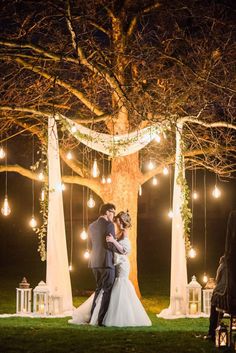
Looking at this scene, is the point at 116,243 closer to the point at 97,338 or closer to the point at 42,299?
the point at 97,338

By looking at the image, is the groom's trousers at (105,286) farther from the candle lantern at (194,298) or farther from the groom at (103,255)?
the candle lantern at (194,298)

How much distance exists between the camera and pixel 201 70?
1478cm

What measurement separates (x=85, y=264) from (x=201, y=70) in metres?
13.7

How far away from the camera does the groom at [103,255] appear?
11.6 meters

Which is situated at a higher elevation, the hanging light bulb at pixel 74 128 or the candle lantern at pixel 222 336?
the hanging light bulb at pixel 74 128

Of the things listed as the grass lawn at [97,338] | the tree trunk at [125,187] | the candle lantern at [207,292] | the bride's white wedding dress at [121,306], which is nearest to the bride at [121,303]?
the bride's white wedding dress at [121,306]

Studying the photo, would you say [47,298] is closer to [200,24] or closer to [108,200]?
[108,200]

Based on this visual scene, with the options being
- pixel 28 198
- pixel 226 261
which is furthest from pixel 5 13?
pixel 28 198

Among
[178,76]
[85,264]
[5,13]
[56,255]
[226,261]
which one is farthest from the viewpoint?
[85,264]

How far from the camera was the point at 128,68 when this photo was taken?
16.2m

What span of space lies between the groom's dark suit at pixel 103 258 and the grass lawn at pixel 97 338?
571mm

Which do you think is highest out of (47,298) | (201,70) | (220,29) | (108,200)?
(220,29)

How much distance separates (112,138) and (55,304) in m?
3.09

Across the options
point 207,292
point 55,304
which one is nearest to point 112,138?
point 55,304
